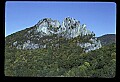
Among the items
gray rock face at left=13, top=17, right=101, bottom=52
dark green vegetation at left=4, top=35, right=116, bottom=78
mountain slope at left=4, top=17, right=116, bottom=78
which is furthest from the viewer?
gray rock face at left=13, top=17, right=101, bottom=52

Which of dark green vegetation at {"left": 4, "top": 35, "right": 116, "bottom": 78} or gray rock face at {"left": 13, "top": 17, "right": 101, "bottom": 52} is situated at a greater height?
gray rock face at {"left": 13, "top": 17, "right": 101, "bottom": 52}

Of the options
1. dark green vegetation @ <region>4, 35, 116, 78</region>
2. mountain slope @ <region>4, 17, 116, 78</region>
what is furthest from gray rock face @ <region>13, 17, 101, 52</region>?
dark green vegetation @ <region>4, 35, 116, 78</region>

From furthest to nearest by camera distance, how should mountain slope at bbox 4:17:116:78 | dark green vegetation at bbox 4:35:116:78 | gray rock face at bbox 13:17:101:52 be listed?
1. gray rock face at bbox 13:17:101:52
2. mountain slope at bbox 4:17:116:78
3. dark green vegetation at bbox 4:35:116:78

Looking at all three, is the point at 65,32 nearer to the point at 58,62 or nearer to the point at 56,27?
the point at 56,27

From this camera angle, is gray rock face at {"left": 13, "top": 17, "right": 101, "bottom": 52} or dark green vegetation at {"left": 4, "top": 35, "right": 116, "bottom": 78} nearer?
dark green vegetation at {"left": 4, "top": 35, "right": 116, "bottom": 78}

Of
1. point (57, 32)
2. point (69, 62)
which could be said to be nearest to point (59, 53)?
point (57, 32)

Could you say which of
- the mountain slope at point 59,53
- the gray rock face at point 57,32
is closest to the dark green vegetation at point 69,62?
the mountain slope at point 59,53

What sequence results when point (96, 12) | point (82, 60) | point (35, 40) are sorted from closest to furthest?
point (82, 60) < point (35, 40) < point (96, 12)

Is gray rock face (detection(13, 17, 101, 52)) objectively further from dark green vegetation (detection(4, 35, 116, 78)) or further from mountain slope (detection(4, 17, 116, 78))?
dark green vegetation (detection(4, 35, 116, 78))

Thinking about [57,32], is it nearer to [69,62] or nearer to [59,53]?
[59,53]

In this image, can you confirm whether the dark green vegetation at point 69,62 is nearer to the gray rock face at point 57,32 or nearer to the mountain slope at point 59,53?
the mountain slope at point 59,53
